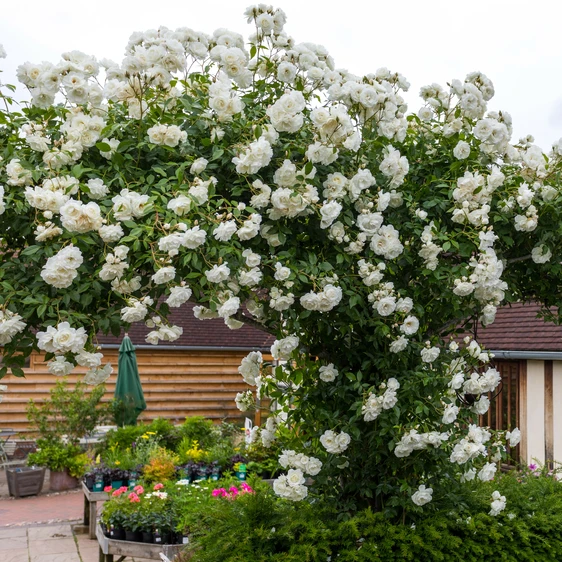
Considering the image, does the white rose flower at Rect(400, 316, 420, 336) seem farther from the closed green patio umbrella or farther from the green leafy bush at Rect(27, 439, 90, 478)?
the closed green patio umbrella

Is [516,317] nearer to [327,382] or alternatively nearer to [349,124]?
[327,382]

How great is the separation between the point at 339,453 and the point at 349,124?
1.85 meters

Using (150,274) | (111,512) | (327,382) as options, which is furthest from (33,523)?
(150,274)

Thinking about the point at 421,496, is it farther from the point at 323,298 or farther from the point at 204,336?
the point at 204,336

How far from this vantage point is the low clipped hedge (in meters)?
3.90

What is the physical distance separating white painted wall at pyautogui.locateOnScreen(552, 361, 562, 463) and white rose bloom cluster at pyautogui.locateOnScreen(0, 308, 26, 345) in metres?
7.72

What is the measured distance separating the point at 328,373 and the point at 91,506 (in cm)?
556

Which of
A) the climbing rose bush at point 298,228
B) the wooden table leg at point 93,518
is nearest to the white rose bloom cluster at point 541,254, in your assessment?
the climbing rose bush at point 298,228

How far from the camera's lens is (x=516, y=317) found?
424 inches

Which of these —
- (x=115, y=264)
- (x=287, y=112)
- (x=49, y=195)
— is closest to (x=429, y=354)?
(x=287, y=112)

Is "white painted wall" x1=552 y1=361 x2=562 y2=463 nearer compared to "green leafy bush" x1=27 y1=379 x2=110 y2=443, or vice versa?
"white painted wall" x1=552 y1=361 x2=562 y2=463

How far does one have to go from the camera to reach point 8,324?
111 inches

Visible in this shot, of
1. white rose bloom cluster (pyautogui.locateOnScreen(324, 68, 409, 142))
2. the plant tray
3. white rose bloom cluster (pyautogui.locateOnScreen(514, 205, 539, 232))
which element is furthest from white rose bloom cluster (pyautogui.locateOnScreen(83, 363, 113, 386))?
the plant tray

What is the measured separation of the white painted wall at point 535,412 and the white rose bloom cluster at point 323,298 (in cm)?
688
